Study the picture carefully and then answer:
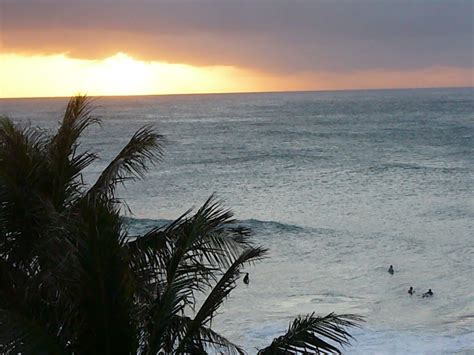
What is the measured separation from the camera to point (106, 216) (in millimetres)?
5012

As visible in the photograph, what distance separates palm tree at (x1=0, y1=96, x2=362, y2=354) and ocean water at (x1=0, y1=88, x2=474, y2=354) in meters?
1.42

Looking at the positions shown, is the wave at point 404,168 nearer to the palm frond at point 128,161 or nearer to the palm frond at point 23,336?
the palm frond at point 128,161

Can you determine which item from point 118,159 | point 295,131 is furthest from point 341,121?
point 118,159

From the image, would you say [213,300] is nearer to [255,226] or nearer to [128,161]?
[128,161]

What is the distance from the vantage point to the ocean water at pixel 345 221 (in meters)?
19.6

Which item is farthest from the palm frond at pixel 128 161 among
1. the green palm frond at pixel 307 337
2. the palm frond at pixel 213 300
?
the green palm frond at pixel 307 337

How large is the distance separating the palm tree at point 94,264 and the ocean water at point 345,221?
1425 millimetres

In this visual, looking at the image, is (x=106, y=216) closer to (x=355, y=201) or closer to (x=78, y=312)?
(x=78, y=312)

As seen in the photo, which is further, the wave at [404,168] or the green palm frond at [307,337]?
the wave at [404,168]

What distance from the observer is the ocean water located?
19.6m

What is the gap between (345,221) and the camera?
3538 centimetres

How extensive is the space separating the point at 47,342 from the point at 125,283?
A: 2.28 feet

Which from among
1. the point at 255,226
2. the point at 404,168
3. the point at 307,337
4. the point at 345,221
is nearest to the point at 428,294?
the point at 345,221

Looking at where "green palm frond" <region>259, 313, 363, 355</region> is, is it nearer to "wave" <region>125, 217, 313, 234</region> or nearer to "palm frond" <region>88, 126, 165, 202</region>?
"palm frond" <region>88, 126, 165, 202</region>
